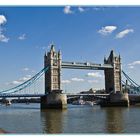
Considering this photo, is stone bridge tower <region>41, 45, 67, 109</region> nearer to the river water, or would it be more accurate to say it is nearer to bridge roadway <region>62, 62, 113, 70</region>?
bridge roadway <region>62, 62, 113, 70</region>

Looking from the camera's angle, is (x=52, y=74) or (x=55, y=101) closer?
(x=55, y=101)

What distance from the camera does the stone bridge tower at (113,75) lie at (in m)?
39.5

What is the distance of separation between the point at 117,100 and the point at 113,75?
190 inches

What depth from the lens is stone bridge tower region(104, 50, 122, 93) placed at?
39500mm

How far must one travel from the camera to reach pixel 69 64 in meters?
33.9

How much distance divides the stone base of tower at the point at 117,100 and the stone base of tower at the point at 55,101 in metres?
6.50

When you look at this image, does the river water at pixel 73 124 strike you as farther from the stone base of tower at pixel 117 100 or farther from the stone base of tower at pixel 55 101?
the stone base of tower at pixel 117 100

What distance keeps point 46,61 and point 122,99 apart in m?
8.01

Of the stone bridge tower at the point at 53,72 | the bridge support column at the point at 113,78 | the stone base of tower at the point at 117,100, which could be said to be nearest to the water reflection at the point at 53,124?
the stone bridge tower at the point at 53,72

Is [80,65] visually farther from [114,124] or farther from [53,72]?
[114,124]

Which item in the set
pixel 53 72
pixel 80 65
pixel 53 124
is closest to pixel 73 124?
→ pixel 53 124

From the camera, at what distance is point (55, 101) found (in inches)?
1181
